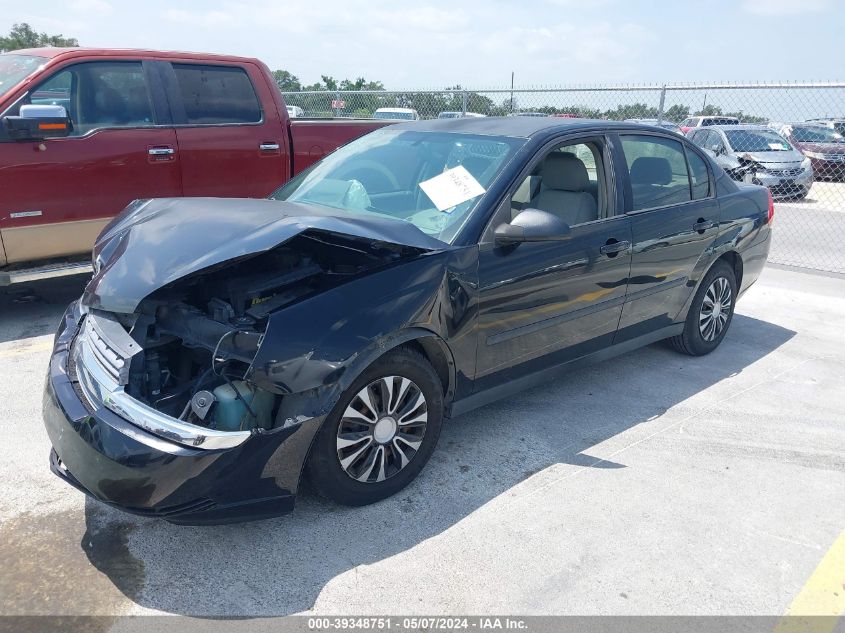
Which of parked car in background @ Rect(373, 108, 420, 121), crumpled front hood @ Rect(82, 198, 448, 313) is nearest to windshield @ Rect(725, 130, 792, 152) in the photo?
parked car in background @ Rect(373, 108, 420, 121)

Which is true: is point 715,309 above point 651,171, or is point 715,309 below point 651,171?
below

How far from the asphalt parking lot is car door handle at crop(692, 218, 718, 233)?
1179 millimetres

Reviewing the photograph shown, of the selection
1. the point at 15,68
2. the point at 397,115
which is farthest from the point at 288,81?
the point at 15,68

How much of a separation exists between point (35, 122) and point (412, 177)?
3064 mm

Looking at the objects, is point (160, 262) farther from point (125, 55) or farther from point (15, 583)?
point (125, 55)

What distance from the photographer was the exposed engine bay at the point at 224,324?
275 cm

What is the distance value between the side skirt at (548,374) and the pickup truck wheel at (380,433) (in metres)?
0.26

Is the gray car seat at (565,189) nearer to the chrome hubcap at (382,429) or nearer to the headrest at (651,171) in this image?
the headrest at (651,171)

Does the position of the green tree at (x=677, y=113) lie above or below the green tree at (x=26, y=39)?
below

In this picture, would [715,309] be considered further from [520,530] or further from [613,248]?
[520,530]

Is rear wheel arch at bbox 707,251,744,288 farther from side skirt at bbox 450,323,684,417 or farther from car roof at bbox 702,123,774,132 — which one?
car roof at bbox 702,123,774,132

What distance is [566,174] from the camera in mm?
4176

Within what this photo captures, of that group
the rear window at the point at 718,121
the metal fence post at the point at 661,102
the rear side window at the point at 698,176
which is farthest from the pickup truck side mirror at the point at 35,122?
the rear window at the point at 718,121

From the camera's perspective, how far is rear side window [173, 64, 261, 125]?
602 centimetres
